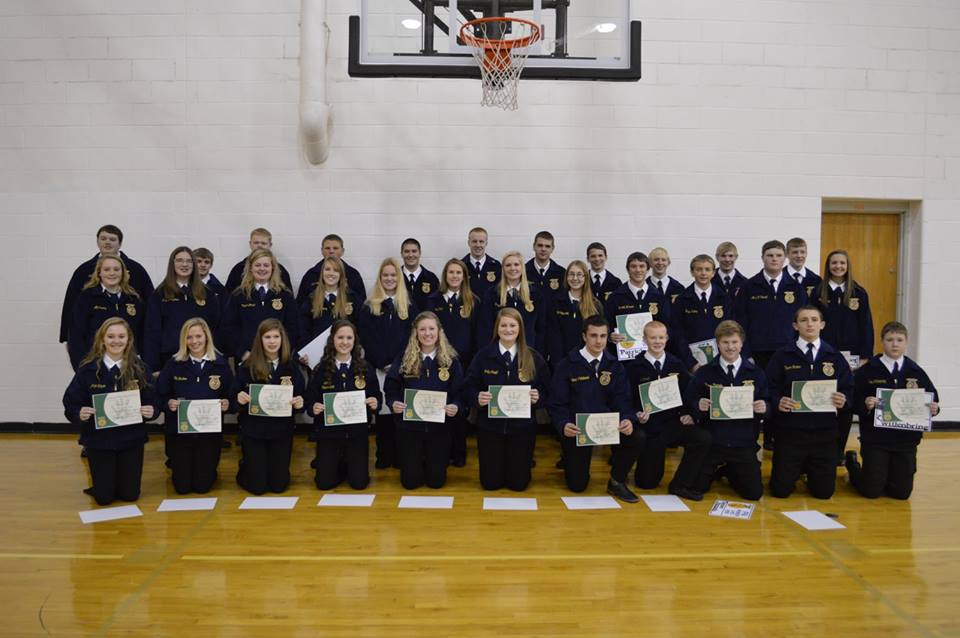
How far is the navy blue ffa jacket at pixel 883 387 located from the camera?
527cm

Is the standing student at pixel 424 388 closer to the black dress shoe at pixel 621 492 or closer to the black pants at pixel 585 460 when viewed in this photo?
the black pants at pixel 585 460

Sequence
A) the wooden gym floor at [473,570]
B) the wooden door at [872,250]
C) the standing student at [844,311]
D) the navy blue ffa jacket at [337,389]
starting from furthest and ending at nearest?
the wooden door at [872,250]
the standing student at [844,311]
the navy blue ffa jacket at [337,389]
the wooden gym floor at [473,570]

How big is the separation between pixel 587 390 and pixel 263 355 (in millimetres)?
2606

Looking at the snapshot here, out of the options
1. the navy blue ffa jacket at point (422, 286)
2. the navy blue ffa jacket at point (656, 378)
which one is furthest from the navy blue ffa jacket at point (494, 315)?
the navy blue ffa jacket at point (656, 378)

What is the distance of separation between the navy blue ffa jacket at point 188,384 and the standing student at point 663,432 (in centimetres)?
332

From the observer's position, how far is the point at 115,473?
509 cm

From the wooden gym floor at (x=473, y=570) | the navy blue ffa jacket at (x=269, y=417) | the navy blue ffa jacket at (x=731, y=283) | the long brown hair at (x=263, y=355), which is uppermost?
the navy blue ffa jacket at (x=731, y=283)

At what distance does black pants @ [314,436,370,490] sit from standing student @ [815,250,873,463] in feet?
14.9

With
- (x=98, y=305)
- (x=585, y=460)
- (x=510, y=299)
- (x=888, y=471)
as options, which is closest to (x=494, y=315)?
(x=510, y=299)

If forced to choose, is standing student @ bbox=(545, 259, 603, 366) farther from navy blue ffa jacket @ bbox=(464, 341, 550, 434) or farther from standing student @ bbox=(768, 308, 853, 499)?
standing student @ bbox=(768, 308, 853, 499)

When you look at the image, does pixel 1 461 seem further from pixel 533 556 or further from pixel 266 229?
pixel 533 556

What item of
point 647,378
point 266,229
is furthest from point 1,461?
point 647,378

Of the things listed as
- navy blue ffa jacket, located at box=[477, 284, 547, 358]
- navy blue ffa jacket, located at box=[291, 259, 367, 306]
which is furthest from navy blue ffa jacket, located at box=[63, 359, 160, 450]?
navy blue ffa jacket, located at box=[477, 284, 547, 358]

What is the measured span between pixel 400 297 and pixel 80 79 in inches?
183
